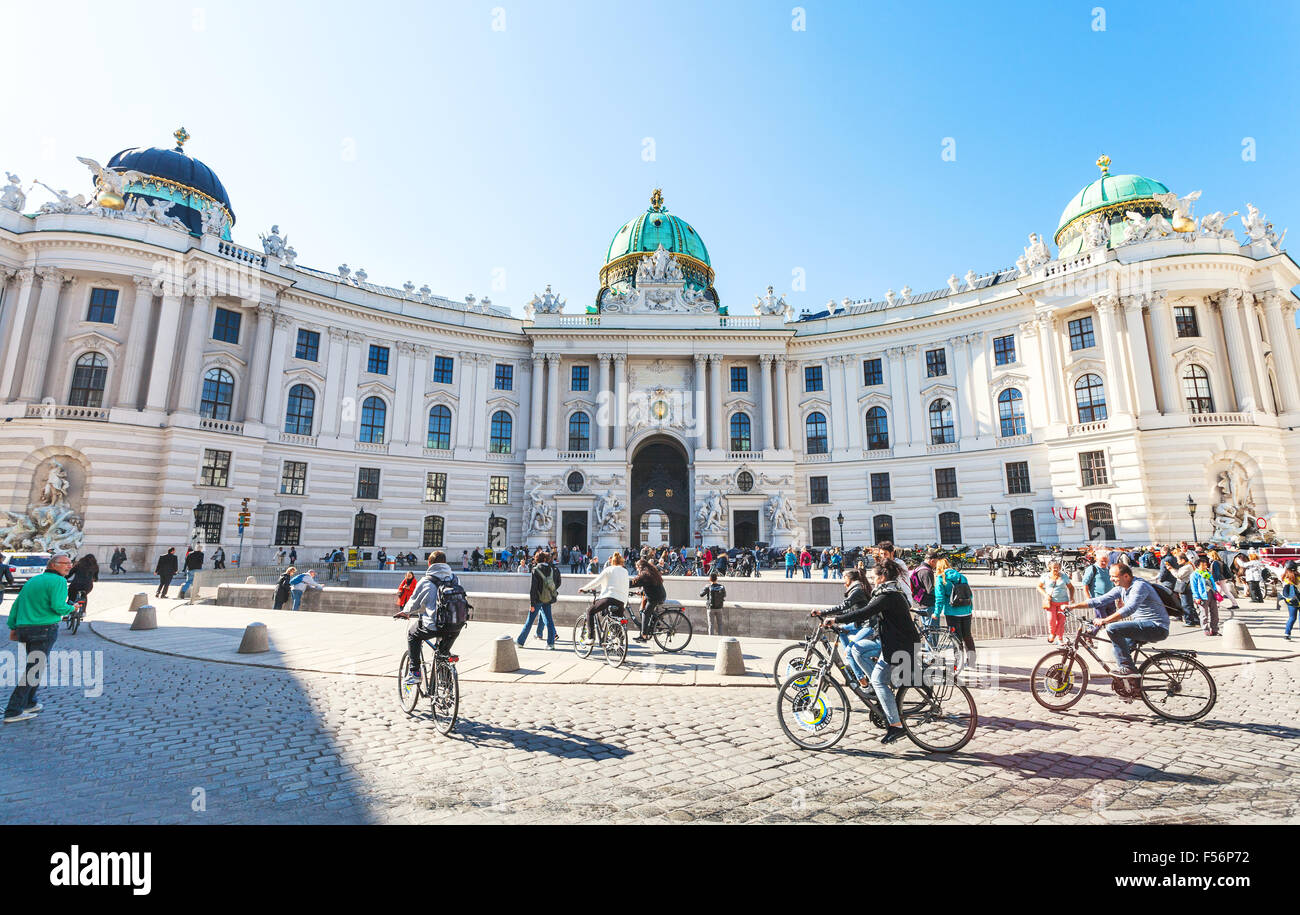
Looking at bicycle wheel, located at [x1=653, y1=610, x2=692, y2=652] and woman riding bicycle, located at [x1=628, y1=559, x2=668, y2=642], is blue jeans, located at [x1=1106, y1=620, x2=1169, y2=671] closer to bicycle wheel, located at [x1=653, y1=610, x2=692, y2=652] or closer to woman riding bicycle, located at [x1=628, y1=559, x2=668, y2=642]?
bicycle wheel, located at [x1=653, y1=610, x2=692, y2=652]

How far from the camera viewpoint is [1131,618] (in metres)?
7.25

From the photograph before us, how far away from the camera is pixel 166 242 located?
1238 inches

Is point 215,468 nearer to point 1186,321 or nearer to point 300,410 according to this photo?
point 300,410

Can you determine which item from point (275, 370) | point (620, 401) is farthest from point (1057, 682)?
point (275, 370)

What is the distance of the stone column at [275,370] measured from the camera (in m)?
33.6

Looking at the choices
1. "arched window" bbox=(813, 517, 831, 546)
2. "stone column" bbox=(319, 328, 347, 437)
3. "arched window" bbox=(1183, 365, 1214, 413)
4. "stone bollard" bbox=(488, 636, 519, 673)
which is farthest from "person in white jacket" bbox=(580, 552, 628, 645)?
"arched window" bbox=(1183, 365, 1214, 413)

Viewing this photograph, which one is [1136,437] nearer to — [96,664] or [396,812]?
[396,812]

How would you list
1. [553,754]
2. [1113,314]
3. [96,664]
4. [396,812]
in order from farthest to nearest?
[1113,314], [96,664], [553,754], [396,812]

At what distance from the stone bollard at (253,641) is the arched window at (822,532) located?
34486 millimetres

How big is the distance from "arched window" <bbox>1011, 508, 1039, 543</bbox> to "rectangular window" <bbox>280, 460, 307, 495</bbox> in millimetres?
42925

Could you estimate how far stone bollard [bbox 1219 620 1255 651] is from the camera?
1145cm
